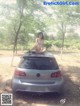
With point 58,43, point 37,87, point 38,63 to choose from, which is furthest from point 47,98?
point 58,43

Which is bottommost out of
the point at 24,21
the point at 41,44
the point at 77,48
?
the point at 77,48

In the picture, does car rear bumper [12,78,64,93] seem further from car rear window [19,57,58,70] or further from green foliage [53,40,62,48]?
green foliage [53,40,62,48]

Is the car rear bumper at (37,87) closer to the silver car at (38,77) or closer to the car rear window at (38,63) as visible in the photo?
the silver car at (38,77)

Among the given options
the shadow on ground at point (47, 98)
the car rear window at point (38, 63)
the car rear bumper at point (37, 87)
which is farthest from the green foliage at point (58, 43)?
the car rear bumper at point (37, 87)

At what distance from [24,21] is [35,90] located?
8.62 meters

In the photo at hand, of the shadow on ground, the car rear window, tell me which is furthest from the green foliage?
the car rear window

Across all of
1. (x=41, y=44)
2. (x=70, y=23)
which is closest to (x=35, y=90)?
(x=41, y=44)

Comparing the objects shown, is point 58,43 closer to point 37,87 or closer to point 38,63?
point 38,63

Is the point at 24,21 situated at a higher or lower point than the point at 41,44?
higher

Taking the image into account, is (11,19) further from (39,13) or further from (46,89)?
(46,89)

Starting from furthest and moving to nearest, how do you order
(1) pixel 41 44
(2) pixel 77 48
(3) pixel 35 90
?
(2) pixel 77 48 < (1) pixel 41 44 < (3) pixel 35 90

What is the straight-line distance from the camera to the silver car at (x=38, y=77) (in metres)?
7.78

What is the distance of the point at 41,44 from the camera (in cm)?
1109

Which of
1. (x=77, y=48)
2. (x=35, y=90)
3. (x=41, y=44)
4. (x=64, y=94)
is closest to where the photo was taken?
(x=35, y=90)
